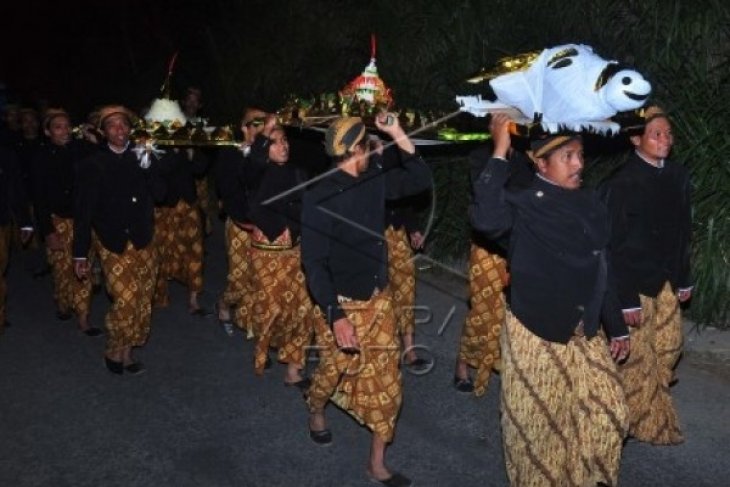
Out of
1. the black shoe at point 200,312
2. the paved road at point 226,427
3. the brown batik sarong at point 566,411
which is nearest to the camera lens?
the brown batik sarong at point 566,411

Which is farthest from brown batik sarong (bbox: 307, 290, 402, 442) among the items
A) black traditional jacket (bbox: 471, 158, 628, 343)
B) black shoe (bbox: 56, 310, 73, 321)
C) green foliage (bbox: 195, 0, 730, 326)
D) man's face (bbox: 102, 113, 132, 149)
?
black shoe (bbox: 56, 310, 73, 321)

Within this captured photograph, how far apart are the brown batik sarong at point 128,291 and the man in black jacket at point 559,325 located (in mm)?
3360

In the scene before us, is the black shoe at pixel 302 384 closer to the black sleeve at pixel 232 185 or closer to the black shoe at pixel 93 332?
the black sleeve at pixel 232 185

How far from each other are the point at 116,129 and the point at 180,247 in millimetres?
2136

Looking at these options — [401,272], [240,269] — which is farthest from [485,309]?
[240,269]

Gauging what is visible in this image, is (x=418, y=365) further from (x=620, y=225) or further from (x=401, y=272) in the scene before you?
(x=620, y=225)

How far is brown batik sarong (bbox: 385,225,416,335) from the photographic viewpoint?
252 inches

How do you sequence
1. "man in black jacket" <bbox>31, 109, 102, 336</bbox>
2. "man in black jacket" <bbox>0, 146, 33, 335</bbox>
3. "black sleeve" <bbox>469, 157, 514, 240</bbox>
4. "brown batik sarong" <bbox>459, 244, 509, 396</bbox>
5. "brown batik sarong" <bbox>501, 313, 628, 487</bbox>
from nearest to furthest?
"black sleeve" <bbox>469, 157, 514, 240</bbox> < "brown batik sarong" <bbox>501, 313, 628, 487</bbox> < "brown batik sarong" <bbox>459, 244, 509, 396</bbox> < "man in black jacket" <bbox>0, 146, 33, 335</bbox> < "man in black jacket" <bbox>31, 109, 102, 336</bbox>

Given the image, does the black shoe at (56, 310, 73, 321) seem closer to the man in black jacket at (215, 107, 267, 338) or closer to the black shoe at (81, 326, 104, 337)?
the black shoe at (81, 326, 104, 337)

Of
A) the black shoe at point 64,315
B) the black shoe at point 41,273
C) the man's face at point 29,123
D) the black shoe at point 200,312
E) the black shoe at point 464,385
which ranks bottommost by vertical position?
the black shoe at point 41,273

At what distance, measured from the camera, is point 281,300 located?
636 cm

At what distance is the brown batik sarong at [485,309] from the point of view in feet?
Answer: 18.3

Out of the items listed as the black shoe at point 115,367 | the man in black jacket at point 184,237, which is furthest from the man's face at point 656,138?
the man in black jacket at point 184,237

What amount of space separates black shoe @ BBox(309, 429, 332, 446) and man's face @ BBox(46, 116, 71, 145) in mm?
4245
